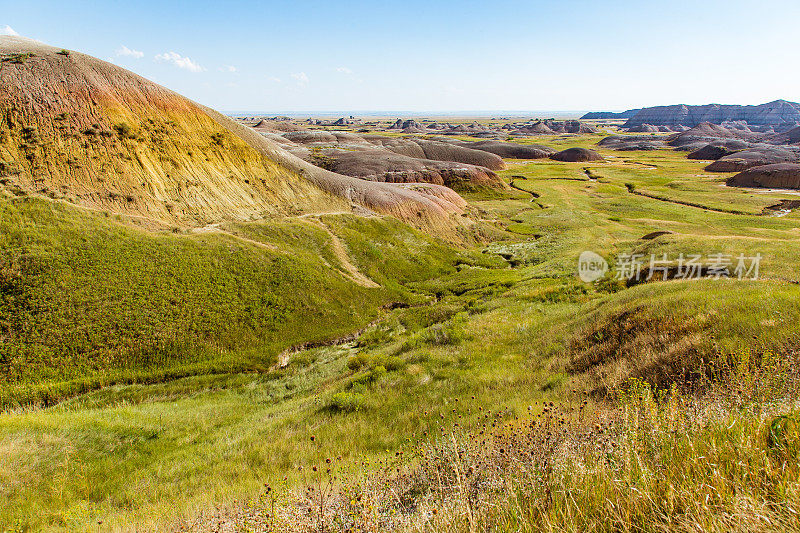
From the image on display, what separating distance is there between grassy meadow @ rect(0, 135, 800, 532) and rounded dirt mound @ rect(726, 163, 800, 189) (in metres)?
75.3

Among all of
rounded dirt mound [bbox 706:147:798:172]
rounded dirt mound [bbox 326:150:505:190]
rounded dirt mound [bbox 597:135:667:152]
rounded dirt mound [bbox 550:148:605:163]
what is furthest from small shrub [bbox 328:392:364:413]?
rounded dirt mound [bbox 597:135:667:152]

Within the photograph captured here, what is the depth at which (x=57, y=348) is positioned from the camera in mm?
16047

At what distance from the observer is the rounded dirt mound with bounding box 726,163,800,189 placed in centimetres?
7794

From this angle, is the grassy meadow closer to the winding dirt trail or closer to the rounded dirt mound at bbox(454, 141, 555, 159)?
the winding dirt trail

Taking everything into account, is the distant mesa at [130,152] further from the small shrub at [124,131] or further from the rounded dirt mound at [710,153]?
the rounded dirt mound at [710,153]

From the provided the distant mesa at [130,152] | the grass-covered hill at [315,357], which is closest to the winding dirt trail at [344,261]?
the grass-covered hill at [315,357]

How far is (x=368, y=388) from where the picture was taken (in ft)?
45.2

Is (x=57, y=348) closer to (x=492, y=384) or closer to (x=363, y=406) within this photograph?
(x=363, y=406)

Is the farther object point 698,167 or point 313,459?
point 698,167

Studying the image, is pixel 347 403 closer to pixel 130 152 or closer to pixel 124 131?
pixel 130 152

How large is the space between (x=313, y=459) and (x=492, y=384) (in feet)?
19.9

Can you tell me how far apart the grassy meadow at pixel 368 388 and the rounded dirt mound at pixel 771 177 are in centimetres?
7533

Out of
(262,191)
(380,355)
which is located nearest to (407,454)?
(380,355)

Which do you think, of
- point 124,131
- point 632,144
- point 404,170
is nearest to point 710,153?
point 632,144
